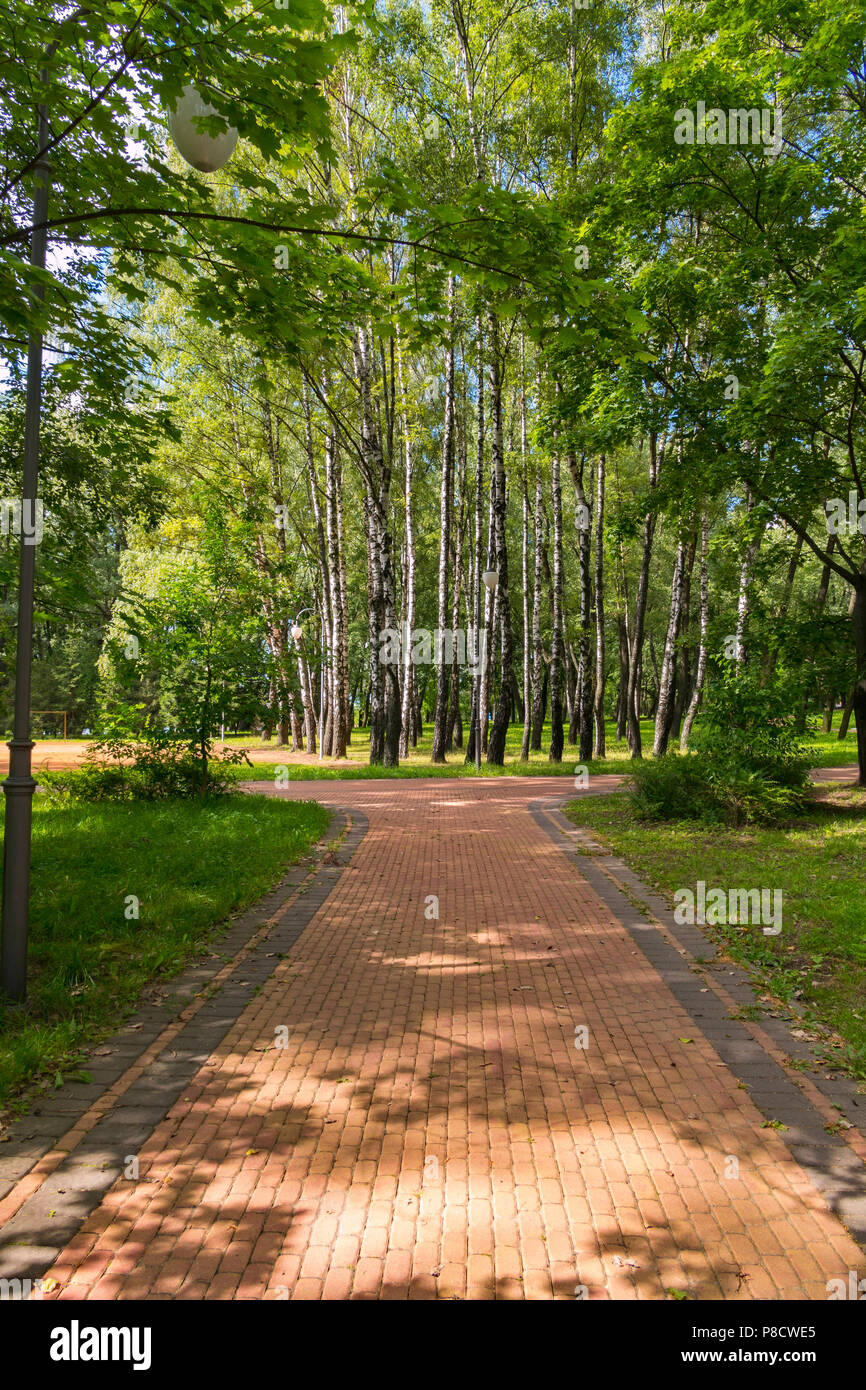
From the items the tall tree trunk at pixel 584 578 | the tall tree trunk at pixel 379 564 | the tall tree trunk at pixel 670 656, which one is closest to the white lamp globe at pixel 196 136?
the tall tree trunk at pixel 379 564

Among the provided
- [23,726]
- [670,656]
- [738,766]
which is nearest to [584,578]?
[670,656]

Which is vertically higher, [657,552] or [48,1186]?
[657,552]

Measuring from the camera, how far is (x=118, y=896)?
7.13 m

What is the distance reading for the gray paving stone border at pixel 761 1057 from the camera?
3.47m

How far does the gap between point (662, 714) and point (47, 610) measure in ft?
53.3

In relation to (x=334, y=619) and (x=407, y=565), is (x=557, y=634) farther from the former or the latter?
(x=334, y=619)

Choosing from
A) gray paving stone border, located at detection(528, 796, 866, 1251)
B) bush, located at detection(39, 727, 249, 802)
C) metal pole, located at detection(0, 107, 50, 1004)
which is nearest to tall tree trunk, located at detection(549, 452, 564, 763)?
bush, located at detection(39, 727, 249, 802)

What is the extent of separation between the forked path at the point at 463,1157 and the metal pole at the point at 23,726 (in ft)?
4.71

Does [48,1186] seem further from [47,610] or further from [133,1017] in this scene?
[47,610]

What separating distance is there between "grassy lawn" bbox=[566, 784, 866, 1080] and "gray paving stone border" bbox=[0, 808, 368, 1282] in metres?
3.60

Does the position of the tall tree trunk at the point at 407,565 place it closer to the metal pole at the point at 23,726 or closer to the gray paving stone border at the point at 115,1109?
the gray paving stone border at the point at 115,1109

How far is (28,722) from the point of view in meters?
4.82

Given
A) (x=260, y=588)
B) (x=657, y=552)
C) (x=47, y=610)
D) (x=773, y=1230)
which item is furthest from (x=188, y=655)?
(x=657, y=552)
